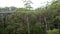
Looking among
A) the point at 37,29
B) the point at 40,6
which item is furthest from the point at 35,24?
the point at 40,6

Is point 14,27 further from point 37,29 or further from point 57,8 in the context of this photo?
point 57,8

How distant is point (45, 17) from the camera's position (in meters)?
5.62

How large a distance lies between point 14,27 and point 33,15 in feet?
2.42

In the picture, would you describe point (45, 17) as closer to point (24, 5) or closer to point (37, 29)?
point (37, 29)

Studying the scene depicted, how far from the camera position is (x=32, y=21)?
5.77 meters

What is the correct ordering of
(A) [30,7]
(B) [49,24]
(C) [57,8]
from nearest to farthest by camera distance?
(C) [57,8] < (B) [49,24] < (A) [30,7]

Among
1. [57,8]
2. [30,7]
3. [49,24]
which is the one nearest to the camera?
[57,8]

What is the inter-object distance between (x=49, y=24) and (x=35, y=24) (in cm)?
45

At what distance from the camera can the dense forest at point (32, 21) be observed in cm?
542

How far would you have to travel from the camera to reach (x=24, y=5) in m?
6.12

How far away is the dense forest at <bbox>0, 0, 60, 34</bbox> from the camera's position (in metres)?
5.42

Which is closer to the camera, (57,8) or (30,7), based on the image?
(57,8)

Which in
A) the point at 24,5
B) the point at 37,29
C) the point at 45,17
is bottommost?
the point at 37,29

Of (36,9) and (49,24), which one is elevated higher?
(36,9)
